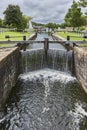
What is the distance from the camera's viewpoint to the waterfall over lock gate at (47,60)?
13094mm

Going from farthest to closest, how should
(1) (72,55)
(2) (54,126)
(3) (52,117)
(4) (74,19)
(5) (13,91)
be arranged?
(4) (74,19)
(1) (72,55)
(5) (13,91)
(3) (52,117)
(2) (54,126)

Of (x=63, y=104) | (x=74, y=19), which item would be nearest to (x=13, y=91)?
(x=63, y=104)

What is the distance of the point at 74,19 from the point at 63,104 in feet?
102

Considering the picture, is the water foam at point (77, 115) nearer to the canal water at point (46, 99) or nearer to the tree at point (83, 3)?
the canal water at point (46, 99)

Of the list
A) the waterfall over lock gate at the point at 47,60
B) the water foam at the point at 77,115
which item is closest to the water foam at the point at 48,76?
the waterfall over lock gate at the point at 47,60

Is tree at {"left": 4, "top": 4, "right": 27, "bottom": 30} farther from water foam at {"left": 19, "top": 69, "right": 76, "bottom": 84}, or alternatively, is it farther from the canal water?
water foam at {"left": 19, "top": 69, "right": 76, "bottom": 84}

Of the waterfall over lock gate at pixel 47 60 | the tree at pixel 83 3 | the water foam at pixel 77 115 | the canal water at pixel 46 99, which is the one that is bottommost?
the water foam at pixel 77 115

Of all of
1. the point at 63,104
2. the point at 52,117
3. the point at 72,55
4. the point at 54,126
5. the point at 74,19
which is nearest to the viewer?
the point at 54,126

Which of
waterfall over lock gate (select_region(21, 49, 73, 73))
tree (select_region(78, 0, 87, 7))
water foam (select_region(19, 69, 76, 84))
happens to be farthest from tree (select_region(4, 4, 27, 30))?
water foam (select_region(19, 69, 76, 84))

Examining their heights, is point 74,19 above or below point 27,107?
above

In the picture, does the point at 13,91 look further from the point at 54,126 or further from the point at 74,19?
the point at 74,19

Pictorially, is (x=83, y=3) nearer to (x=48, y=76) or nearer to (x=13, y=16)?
(x=48, y=76)

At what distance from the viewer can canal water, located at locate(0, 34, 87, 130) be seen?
6.65 m

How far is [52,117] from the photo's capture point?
23.0 feet
